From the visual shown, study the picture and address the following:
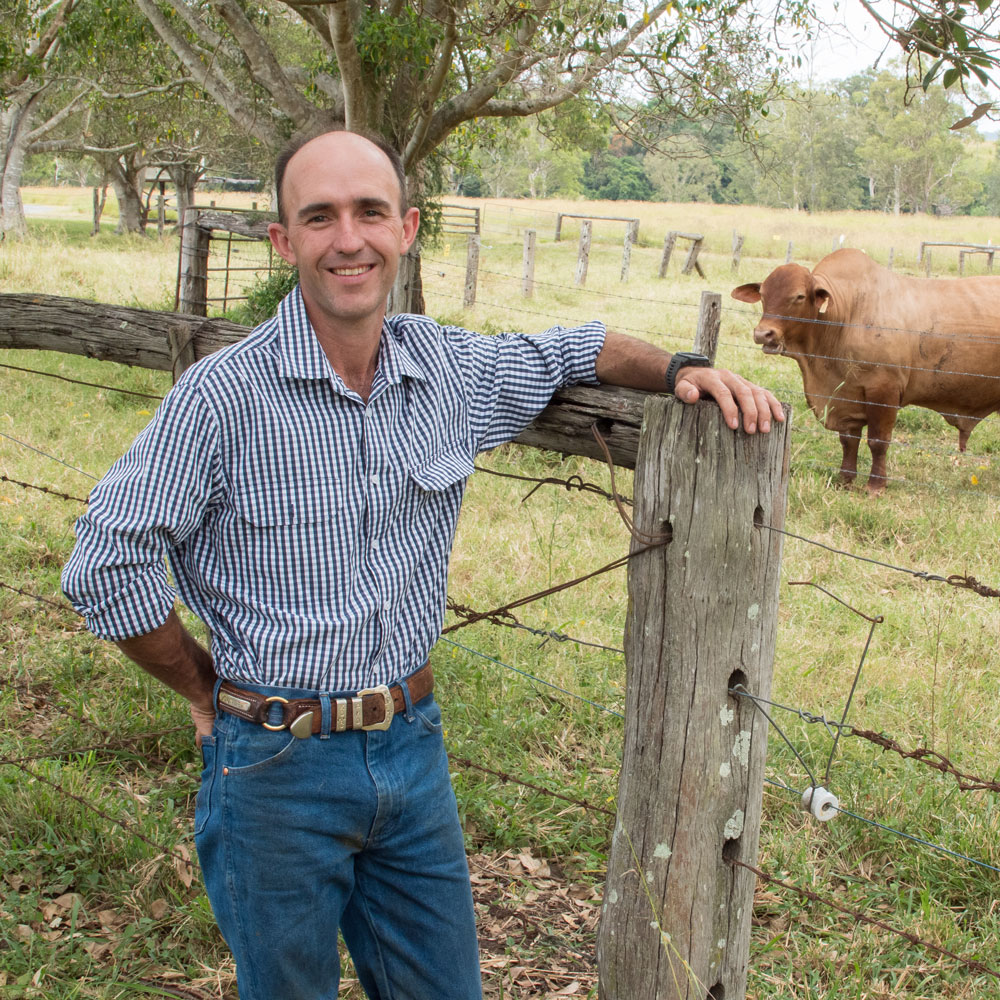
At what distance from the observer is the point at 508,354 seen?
2.22 meters

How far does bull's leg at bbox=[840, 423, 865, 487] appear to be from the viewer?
7598 mm

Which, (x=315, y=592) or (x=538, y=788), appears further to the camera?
(x=538, y=788)

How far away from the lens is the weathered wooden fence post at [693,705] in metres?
1.88

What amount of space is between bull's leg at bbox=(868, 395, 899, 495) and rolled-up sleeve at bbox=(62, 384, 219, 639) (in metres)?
6.52

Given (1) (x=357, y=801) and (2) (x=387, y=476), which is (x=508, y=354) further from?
(1) (x=357, y=801)

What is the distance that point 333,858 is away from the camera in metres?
1.91

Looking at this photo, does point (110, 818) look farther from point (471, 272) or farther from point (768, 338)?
point (471, 272)

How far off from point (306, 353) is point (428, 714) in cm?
77

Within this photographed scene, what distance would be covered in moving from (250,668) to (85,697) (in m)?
Result: 2.36

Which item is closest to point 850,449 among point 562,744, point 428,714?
point 562,744

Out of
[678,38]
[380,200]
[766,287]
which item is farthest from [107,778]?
[678,38]

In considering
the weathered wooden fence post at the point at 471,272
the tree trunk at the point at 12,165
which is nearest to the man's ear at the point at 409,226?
the weathered wooden fence post at the point at 471,272

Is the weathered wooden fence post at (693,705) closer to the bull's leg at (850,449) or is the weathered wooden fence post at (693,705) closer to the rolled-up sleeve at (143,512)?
the rolled-up sleeve at (143,512)

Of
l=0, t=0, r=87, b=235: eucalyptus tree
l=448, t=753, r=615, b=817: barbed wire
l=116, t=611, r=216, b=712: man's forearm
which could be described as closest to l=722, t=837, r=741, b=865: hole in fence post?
l=448, t=753, r=615, b=817: barbed wire
